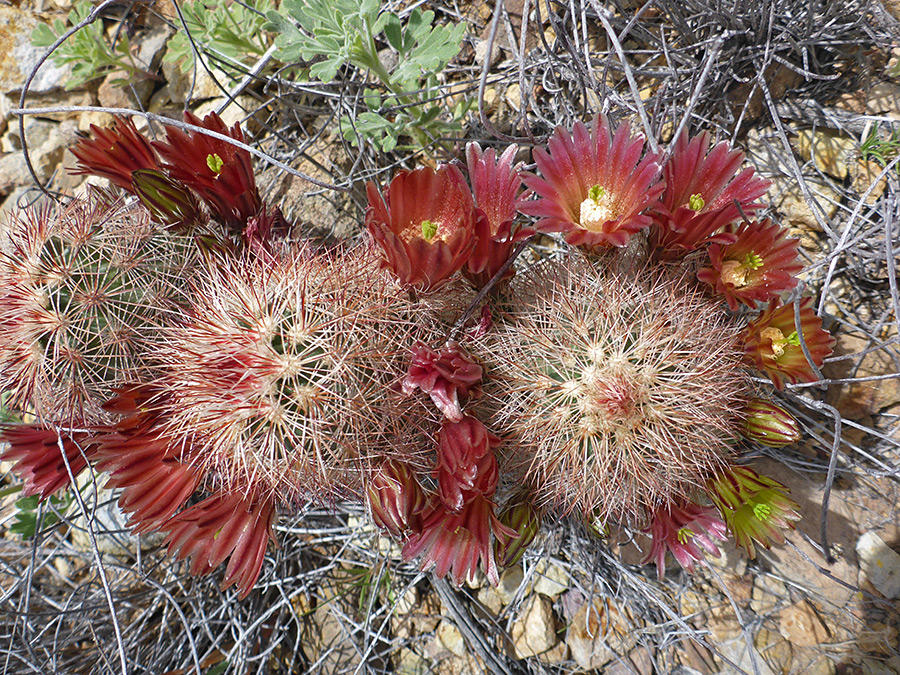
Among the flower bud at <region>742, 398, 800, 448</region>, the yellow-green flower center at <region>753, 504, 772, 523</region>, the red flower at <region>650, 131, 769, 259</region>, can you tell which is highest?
the red flower at <region>650, 131, 769, 259</region>

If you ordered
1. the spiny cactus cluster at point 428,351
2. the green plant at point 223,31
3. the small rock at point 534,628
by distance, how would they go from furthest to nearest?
the green plant at point 223,31
the small rock at point 534,628
the spiny cactus cluster at point 428,351

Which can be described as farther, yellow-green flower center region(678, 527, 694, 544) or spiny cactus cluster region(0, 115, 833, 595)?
yellow-green flower center region(678, 527, 694, 544)

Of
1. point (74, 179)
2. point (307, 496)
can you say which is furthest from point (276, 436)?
point (74, 179)

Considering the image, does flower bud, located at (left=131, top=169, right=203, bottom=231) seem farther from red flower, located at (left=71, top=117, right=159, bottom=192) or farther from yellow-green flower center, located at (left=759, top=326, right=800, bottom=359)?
yellow-green flower center, located at (left=759, top=326, right=800, bottom=359)

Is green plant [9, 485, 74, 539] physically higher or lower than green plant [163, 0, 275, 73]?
lower

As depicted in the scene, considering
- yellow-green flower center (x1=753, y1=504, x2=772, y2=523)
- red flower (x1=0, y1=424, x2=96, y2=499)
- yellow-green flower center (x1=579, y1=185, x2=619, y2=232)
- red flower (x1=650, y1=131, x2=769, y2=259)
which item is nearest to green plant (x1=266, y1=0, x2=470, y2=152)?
yellow-green flower center (x1=579, y1=185, x2=619, y2=232)

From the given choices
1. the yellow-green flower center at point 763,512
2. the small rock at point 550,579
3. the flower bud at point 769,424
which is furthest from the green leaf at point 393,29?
the small rock at point 550,579

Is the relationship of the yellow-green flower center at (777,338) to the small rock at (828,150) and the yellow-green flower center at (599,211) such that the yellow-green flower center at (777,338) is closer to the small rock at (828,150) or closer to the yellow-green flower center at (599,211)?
the yellow-green flower center at (599,211)

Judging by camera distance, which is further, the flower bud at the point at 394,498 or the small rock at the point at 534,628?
the small rock at the point at 534,628
